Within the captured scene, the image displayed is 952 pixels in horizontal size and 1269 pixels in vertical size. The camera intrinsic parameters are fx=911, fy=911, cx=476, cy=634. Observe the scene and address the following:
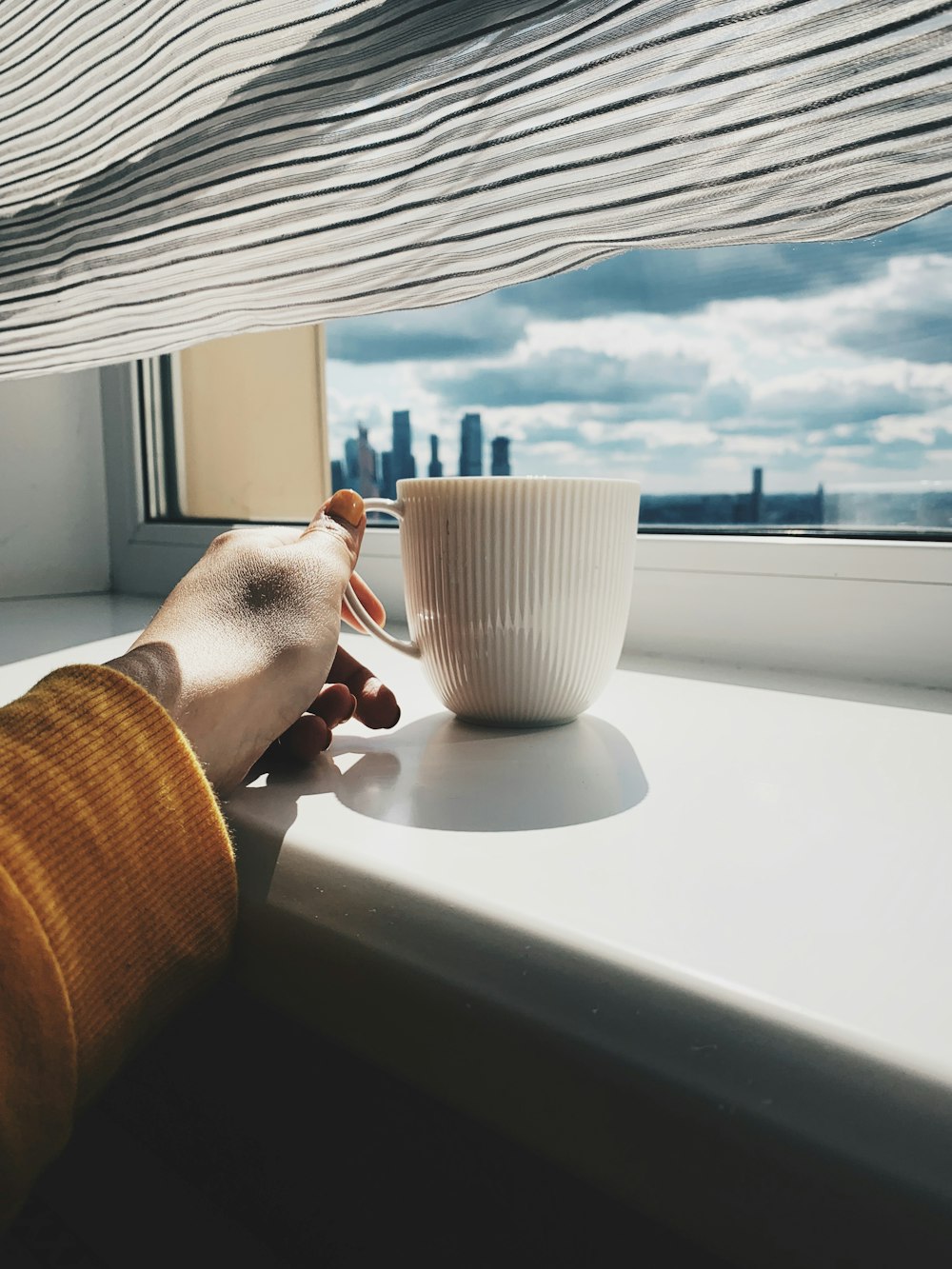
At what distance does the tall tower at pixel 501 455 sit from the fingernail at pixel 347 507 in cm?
49

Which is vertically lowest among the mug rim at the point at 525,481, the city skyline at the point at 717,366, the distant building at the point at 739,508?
the distant building at the point at 739,508

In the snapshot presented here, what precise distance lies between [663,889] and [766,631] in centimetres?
48

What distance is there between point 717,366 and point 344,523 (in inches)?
19.2

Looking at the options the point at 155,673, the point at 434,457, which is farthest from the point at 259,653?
the point at 434,457

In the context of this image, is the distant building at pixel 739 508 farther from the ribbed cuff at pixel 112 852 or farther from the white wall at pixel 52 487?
the white wall at pixel 52 487

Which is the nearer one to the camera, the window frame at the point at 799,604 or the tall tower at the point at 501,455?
the window frame at the point at 799,604

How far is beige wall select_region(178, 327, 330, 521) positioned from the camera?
1.43 meters

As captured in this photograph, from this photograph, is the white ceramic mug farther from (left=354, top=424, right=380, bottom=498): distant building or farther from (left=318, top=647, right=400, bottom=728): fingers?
(left=354, top=424, right=380, bottom=498): distant building

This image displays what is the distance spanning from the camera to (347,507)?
60cm

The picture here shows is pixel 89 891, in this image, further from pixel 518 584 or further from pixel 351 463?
pixel 351 463

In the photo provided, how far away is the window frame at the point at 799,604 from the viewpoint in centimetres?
71

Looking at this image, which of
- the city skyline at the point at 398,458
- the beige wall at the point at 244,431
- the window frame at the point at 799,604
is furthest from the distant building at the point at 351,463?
the window frame at the point at 799,604

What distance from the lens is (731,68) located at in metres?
0.47

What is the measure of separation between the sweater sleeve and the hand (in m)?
0.05
